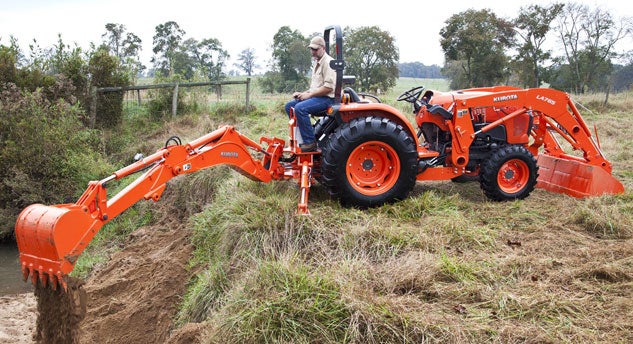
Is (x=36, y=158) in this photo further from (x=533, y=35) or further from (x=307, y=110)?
(x=533, y=35)

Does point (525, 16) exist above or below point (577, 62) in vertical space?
above

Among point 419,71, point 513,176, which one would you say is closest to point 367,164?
point 513,176

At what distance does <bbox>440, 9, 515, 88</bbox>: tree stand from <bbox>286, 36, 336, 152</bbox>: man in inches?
731

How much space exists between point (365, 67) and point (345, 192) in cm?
2015

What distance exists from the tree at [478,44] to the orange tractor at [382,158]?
54.7 feet

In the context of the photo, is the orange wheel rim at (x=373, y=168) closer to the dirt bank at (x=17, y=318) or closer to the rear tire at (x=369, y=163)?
the rear tire at (x=369, y=163)

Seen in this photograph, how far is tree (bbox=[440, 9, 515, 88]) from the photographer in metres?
23.2

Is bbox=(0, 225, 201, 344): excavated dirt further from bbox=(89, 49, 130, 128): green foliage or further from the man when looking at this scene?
→ bbox=(89, 49, 130, 128): green foliage

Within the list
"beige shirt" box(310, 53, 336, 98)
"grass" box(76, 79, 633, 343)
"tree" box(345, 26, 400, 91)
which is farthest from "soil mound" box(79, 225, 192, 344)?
"tree" box(345, 26, 400, 91)

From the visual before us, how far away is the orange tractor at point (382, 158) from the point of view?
4.25 meters

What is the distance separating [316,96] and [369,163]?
98cm

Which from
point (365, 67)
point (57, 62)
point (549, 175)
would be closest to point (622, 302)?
point (549, 175)

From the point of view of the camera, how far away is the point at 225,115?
16.1 m

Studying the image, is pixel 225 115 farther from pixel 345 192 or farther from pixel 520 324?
pixel 520 324
